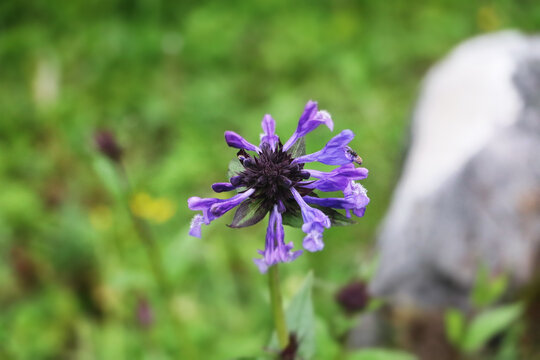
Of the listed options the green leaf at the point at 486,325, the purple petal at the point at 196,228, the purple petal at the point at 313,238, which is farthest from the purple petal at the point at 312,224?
the green leaf at the point at 486,325

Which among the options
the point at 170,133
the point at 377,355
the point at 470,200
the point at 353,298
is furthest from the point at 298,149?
the point at 170,133

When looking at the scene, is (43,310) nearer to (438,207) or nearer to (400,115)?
(438,207)

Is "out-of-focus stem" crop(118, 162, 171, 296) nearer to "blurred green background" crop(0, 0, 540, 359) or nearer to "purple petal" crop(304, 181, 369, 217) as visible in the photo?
"blurred green background" crop(0, 0, 540, 359)

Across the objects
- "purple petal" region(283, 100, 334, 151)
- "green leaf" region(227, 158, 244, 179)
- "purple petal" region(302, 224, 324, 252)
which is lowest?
"purple petal" region(302, 224, 324, 252)

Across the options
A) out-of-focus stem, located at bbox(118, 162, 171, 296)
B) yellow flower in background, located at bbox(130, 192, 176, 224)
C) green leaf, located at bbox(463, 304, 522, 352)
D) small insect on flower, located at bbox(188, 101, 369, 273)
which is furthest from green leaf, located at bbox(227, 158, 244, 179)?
yellow flower in background, located at bbox(130, 192, 176, 224)

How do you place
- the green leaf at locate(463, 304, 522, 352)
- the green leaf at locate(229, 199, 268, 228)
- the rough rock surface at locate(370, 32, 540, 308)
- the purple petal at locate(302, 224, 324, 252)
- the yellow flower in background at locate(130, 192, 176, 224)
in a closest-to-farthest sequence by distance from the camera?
the purple petal at locate(302, 224, 324, 252) < the green leaf at locate(229, 199, 268, 228) < the green leaf at locate(463, 304, 522, 352) < the rough rock surface at locate(370, 32, 540, 308) < the yellow flower in background at locate(130, 192, 176, 224)

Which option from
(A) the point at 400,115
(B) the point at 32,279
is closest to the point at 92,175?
(B) the point at 32,279
